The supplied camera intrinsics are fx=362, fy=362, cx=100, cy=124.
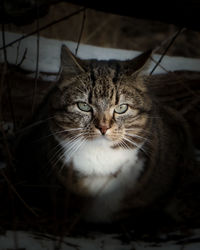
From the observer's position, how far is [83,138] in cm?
176

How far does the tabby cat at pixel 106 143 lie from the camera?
1752 millimetres

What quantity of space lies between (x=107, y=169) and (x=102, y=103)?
0.35 m

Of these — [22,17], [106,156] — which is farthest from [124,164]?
[22,17]

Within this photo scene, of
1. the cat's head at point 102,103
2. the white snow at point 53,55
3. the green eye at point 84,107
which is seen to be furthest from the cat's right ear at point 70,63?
the white snow at point 53,55

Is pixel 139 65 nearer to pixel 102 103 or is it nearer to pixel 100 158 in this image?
pixel 102 103

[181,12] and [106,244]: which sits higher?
[181,12]

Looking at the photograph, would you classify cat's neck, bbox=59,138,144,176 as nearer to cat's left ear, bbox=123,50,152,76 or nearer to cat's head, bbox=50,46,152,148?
cat's head, bbox=50,46,152,148

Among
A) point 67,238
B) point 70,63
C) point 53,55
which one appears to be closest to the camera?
point 67,238

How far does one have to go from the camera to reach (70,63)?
181 centimetres

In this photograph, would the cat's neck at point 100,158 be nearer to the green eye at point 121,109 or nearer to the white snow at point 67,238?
the green eye at point 121,109

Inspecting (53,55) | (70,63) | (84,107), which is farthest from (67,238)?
(53,55)

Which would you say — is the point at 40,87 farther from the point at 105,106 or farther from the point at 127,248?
the point at 127,248

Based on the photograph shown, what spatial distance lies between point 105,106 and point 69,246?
66 centimetres

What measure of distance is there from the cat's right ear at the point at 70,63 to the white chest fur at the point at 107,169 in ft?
1.22
